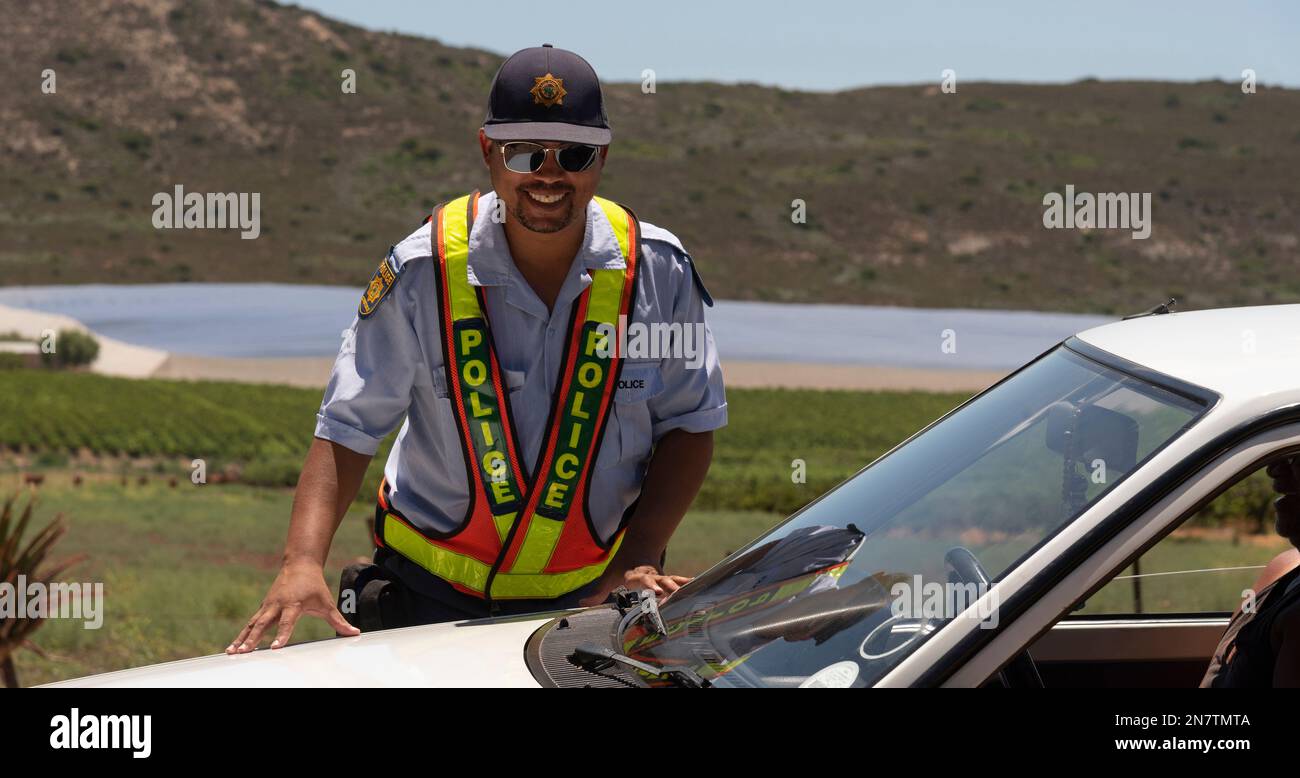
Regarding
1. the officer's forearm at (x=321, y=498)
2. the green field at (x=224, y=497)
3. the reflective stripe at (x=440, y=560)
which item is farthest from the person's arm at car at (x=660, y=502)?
the green field at (x=224, y=497)

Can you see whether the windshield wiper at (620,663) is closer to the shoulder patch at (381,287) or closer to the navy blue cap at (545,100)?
the shoulder patch at (381,287)

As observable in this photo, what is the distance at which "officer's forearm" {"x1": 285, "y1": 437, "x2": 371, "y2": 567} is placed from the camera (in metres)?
2.85

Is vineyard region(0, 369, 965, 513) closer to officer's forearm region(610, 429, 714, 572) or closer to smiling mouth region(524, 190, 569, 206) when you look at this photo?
officer's forearm region(610, 429, 714, 572)

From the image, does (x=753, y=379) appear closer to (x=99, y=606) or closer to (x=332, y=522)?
(x=99, y=606)

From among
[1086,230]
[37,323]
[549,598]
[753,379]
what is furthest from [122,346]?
[1086,230]

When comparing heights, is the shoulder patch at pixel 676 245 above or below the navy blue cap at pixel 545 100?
below

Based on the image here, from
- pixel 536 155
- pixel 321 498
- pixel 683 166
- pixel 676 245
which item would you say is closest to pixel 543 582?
pixel 321 498

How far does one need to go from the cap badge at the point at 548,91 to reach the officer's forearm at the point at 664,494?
2.67 ft

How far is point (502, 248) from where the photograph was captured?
3209 mm

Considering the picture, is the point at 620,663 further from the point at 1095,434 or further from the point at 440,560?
the point at 440,560

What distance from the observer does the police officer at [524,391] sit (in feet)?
10.0

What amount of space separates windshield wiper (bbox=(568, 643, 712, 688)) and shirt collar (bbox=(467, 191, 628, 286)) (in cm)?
95

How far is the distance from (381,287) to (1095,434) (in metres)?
1.55
